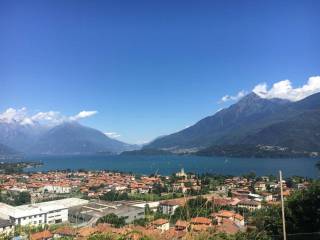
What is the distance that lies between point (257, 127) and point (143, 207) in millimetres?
84655

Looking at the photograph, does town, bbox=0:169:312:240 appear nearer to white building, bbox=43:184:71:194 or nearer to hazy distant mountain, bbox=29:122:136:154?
white building, bbox=43:184:71:194

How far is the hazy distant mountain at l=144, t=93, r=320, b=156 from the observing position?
6975cm

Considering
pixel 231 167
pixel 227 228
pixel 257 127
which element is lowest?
Result: pixel 231 167

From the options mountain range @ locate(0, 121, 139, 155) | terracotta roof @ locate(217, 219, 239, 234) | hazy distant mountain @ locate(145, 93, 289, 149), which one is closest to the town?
terracotta roof @ locate(217, 219, 239, 234)

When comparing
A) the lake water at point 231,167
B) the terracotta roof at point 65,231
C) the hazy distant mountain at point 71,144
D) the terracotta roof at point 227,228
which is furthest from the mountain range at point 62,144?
the terracotta roof at point 65,231

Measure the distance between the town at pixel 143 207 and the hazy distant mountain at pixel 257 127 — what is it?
151 ft

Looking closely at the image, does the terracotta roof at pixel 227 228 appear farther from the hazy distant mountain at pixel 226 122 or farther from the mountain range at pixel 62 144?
the mountain range at pixel 62 144

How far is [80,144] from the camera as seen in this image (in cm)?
14350

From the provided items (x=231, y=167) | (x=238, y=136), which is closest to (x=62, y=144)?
(x=238, y=136)

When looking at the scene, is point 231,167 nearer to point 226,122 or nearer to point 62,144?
point 226,122

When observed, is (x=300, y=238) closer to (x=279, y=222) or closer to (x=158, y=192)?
(x=279, y=222)

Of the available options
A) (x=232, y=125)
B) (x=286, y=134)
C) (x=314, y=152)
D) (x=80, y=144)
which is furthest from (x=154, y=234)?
(x=80, y=144)

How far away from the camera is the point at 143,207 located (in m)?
14.2

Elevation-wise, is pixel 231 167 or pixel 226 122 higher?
pixel 226 122
